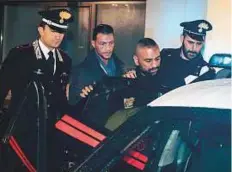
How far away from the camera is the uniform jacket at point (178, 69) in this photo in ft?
13.1

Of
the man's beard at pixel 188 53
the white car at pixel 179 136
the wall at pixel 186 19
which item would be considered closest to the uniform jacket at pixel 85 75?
the man's beard at pixel 188 53

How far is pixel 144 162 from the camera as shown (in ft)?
8.36

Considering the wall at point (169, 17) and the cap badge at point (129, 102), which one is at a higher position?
the wall at point (169, 17)

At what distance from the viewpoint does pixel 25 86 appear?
3965 mm

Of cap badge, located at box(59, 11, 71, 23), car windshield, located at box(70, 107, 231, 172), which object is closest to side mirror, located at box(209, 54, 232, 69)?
car windshield, located at box(70, 107, 231, 172)

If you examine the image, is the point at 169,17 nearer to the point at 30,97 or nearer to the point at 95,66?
the point at 95,66

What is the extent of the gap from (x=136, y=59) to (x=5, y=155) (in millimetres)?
1354

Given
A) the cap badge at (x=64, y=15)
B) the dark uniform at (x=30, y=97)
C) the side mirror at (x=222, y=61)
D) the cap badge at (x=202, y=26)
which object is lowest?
the dark uniform at (x=30, y=97)

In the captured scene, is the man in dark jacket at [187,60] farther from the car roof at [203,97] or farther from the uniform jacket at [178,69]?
the car roof at [203,97]

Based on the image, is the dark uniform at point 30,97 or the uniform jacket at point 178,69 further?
the uniform jacket at point 178,69

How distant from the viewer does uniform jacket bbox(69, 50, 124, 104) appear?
4.20 meters

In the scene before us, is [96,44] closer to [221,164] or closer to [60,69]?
[60,69]

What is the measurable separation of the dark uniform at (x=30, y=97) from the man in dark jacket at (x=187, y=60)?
913 mm

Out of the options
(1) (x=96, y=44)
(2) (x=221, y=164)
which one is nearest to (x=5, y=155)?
(1) (x=96, y=44)
